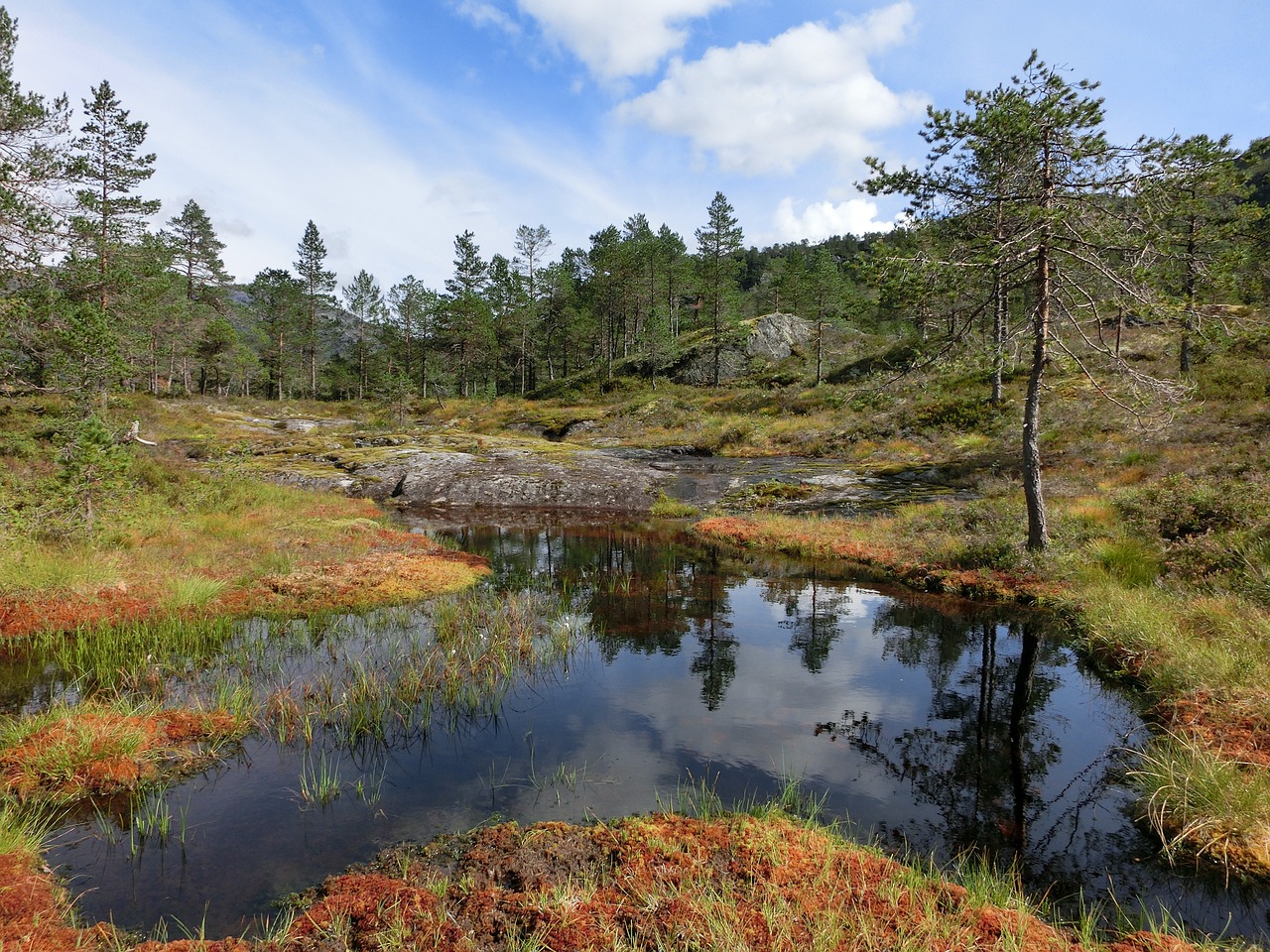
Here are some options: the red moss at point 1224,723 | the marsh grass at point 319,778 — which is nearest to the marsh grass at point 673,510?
the red moss at point 1224,723

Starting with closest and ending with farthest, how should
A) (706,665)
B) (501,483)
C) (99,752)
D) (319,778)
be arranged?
(99,752) < (319,778) < (706,665) < (501,483)

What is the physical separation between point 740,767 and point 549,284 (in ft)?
245

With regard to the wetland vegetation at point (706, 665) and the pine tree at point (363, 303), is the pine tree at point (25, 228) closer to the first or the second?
the wetland vegetation at point (706, 665)

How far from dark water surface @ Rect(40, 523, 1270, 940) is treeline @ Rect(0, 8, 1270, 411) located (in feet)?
23.7

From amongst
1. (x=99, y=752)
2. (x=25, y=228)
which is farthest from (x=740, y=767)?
(x=25, y=228)

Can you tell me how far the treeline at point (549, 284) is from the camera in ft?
38.9

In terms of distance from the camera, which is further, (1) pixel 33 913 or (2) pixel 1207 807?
(2) pixel 1207 807

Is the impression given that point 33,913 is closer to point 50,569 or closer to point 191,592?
point 191,592

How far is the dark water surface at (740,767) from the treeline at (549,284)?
7224 millimetres

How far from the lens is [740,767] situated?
7.27 metres

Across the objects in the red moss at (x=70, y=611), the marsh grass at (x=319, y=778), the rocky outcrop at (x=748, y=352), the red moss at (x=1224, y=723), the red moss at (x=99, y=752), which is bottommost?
the marsh grass at (x=319, y=778)

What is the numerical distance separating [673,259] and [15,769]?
72675mm

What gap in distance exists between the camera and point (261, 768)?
6.90 meters

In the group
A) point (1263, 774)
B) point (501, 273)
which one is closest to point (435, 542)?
point (1263, 774)
